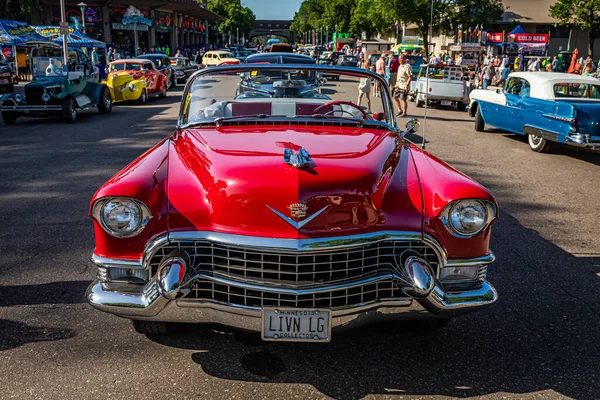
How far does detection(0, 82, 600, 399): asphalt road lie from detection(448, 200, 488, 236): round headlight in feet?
2.66

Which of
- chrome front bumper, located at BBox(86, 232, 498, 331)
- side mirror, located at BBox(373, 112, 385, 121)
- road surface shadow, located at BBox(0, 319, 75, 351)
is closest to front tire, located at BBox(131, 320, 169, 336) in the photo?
chrome front bumper, located at BBox(86, 232, 498, 331)

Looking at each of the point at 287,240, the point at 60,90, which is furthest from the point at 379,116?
the point at 60,90

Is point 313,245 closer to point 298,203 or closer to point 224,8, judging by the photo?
point 298,203

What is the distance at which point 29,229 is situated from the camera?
5.99m

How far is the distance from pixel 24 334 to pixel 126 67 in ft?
64.1

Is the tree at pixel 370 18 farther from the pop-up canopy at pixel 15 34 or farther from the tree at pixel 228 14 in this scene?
the tree at pixel 228 14

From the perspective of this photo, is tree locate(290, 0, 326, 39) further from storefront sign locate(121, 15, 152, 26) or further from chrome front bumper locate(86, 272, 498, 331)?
chrome front bumper locate(86, 272, 498, 331)

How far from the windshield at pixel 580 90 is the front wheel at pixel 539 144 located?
916 mm

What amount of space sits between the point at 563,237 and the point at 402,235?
3.70 m

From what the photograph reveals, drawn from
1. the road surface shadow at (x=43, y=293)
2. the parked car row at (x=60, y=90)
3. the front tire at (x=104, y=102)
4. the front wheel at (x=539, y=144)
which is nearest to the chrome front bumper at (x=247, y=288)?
the road surface shadow at (x=43, y=293)

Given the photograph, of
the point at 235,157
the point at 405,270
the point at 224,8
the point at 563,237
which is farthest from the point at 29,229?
the point at 224,8

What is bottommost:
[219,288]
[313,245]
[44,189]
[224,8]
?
[44,189]

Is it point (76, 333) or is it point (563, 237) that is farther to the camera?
point (563, 237)

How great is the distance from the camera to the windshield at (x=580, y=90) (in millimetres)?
11367
